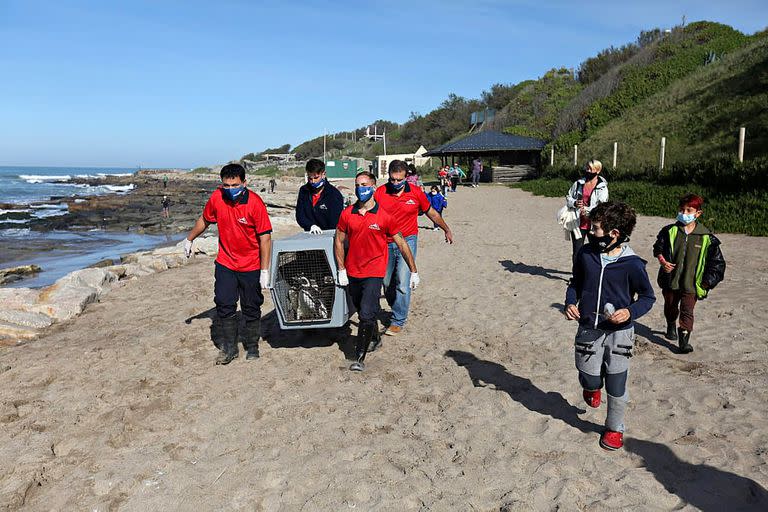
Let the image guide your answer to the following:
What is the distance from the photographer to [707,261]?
5594 millimetres

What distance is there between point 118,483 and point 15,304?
5701 mm

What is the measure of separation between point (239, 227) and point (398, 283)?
1931mm

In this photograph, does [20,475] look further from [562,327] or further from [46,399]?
[562,327]

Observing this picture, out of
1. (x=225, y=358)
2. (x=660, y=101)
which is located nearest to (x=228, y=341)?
(x=225, y=358)

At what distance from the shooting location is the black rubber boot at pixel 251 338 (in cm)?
602

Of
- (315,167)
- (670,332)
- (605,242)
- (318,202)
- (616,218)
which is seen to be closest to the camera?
(616,218)

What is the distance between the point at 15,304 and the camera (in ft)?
26.8

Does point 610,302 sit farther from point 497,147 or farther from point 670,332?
point 497,147

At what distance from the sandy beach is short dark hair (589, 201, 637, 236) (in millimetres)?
1529

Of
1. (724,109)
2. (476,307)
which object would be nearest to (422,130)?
(724,109)

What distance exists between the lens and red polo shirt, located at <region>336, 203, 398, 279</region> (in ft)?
18.1

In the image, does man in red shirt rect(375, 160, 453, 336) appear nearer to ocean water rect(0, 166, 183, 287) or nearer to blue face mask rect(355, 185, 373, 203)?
blue face mask rect(355, 185, 373, 203)

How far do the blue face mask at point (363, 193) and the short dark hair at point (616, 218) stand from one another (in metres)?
2.44

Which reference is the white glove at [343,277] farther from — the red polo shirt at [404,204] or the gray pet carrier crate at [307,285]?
the red polo shirt at [404,204]
